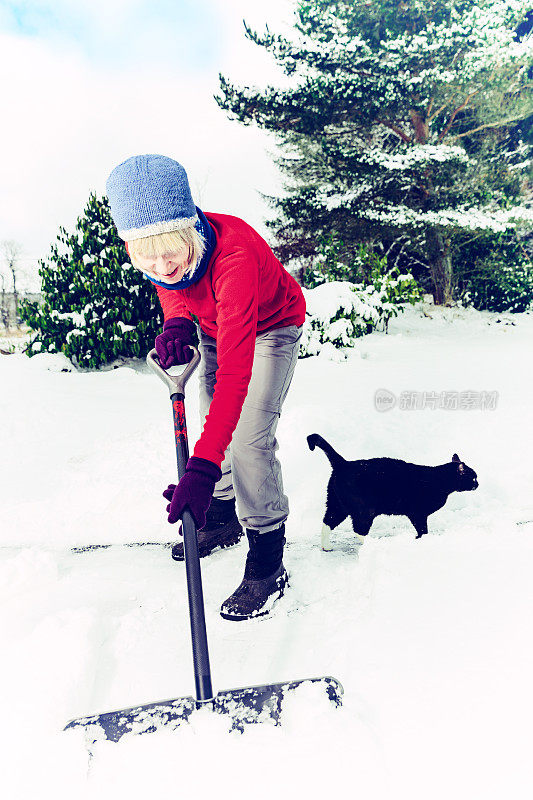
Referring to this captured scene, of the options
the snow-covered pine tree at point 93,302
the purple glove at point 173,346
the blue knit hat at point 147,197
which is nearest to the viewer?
the blue knit hat at point 147,197

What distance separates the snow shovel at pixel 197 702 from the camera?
115 centimetres

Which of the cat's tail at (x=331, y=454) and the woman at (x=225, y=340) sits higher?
the woman at (x=225, y=340)

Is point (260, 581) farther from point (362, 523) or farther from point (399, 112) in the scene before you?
point (399, 112)

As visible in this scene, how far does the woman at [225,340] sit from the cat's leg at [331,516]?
0.30 meters

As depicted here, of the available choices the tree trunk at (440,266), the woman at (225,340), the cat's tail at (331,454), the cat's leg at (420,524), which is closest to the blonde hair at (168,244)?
the woman at (225,340)

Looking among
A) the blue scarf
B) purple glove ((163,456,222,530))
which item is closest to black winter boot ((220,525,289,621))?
purple glove ((163,456,222,530))

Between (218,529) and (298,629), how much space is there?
28.2 inches

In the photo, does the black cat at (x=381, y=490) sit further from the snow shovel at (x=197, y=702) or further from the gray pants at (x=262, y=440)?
the snow shovel at (x=197, y=702)

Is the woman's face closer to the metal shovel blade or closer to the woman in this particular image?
the woman

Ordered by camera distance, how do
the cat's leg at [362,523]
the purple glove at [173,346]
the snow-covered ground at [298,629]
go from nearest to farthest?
the snow-covered ground at [298,629]
the purple glove at [173,346]
the cat's leg at [362,523]

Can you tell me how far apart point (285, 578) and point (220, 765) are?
34.6 inches

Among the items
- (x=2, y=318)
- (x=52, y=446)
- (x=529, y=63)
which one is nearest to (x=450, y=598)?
(x=52, y=446)

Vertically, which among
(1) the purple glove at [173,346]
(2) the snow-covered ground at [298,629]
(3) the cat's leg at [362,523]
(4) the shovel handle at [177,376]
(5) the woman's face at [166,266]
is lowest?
(2) the snow-covered ground at [298,629]

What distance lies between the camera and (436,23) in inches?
379
